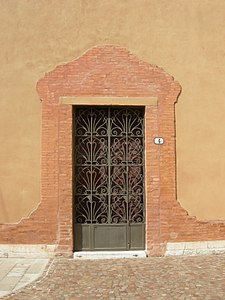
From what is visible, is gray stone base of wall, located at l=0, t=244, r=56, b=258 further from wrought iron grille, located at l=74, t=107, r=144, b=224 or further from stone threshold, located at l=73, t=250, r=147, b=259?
wrought iron grille, located at l=74, t=107, r=144, b=224

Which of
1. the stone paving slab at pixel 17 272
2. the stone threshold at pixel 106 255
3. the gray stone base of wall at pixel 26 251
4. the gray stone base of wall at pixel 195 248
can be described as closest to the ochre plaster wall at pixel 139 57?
the gray stone base of wall at pixel 195 248

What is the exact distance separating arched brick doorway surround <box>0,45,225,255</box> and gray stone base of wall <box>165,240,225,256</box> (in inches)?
3.8

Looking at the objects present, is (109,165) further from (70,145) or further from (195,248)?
(195,248)

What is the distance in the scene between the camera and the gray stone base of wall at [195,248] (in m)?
8.84

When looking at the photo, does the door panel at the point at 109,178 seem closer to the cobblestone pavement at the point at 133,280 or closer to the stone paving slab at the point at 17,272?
the cobblestone pavement at the point at 133,280

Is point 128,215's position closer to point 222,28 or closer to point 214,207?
point 214,207

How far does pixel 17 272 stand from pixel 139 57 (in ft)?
15.9

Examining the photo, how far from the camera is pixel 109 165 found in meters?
9.08

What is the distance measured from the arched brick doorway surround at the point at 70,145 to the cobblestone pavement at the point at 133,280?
1.88 feet

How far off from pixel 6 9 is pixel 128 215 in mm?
4922

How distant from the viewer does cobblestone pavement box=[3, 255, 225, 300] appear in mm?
6098

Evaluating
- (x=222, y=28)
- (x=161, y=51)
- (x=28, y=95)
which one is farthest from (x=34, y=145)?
(x=222, y=28)

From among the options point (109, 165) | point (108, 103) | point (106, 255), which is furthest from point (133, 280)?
point (108, 103)

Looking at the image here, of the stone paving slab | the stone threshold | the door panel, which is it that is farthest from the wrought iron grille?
the stone paving slab
